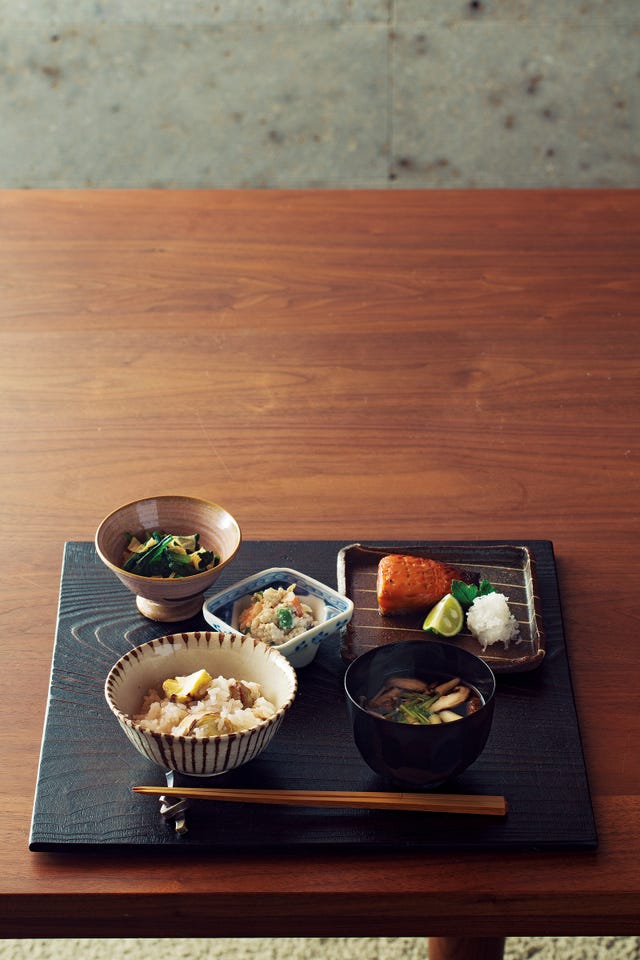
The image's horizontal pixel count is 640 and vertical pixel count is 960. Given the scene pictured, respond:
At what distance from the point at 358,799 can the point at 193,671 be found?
7.6 inches

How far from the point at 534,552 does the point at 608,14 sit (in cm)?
294

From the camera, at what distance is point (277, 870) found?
943 millimetres

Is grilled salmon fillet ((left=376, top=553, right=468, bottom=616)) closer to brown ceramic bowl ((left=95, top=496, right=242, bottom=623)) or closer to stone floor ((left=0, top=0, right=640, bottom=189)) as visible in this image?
brown ceramic bowl ((left=95, top=496, right=242, bottom=623))

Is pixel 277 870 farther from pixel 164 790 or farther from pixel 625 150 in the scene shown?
pixel 625 150

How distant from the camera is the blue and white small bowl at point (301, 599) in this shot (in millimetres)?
1092

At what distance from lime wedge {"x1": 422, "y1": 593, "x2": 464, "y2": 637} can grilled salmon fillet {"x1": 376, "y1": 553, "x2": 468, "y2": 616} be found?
0.06 ft

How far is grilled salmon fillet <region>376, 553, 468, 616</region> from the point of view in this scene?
1.18m

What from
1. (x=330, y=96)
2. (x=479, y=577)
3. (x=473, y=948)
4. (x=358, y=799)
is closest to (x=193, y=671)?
(x=358, y=799)

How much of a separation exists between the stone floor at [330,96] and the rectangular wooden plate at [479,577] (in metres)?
2.49

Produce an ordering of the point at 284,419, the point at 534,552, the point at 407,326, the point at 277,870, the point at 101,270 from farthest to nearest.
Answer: the point at 101,270 → the point at 407,326 → the point at 284,419 → the point at 534,552 → the point at 277,870

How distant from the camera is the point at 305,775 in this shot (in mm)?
1011

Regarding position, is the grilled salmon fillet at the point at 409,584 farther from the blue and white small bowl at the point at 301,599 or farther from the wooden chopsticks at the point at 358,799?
the wooden chopsticks at the point at 358,799

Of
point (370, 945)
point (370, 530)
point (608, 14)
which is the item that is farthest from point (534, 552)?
point (608, 14)

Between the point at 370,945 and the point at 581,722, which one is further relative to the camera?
the point at 370,945
